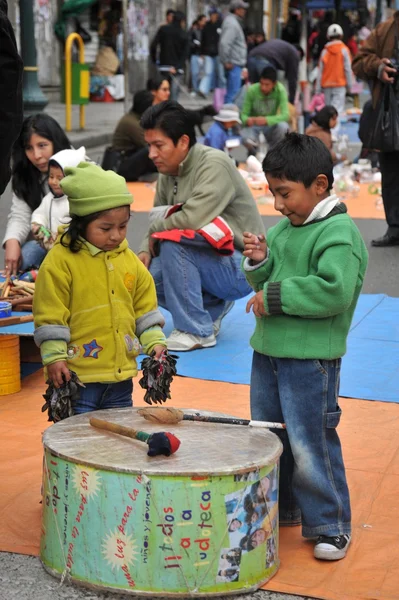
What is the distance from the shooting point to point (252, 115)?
13.5 meters

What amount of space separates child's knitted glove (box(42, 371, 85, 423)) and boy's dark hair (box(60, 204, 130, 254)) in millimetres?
415

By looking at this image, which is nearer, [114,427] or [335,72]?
[114,427]

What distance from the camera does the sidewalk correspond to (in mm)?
16016

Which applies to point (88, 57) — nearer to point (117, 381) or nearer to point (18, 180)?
point (18, 180)

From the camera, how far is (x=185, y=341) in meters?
5.82

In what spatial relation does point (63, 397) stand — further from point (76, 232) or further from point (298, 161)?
point (298, 161)

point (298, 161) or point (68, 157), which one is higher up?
point (298, 161)

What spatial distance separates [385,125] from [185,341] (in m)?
3.44

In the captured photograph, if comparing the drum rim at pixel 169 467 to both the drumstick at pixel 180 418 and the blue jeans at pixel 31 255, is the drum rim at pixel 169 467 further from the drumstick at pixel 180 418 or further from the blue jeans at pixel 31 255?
the blue jeans at pixel 31 255

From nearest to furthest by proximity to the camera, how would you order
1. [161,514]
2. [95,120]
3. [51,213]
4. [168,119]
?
[161,514] < [168,119] < [51,213] < [95,120]

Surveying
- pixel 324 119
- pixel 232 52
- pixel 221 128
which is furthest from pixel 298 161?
pixel 232 52

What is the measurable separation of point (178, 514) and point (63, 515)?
0.36 m

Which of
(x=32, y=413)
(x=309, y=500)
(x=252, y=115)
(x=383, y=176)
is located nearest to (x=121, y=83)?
(x=252, y=115)

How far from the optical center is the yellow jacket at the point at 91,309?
11.2 ft
